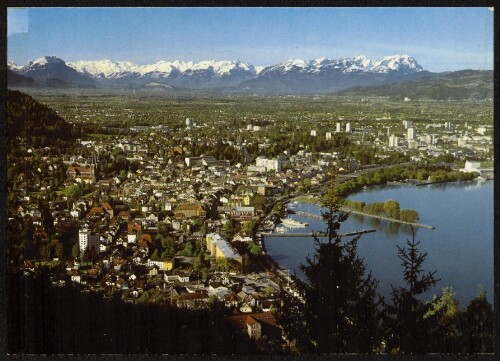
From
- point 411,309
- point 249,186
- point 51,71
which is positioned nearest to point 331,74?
point 249,186

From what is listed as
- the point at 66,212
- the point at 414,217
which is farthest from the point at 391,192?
the point at 66,212

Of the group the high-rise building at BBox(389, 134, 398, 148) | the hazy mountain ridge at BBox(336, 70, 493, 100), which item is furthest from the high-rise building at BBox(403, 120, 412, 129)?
the hazy mountain ridge at BBox(336, 70, 493, 100)

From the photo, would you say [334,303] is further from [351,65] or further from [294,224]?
[351,65]

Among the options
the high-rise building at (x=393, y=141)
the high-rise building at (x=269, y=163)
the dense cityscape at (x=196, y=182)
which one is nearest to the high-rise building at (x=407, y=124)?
the dense cityscape at (x=196, y=182)

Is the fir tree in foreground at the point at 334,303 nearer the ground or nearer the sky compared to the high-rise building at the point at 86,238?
nearer the ground

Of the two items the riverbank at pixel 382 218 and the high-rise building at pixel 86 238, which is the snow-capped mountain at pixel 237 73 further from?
the high-rise building at pixel 86 238

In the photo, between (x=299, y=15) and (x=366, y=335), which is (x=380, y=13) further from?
(x=366, y=335)
